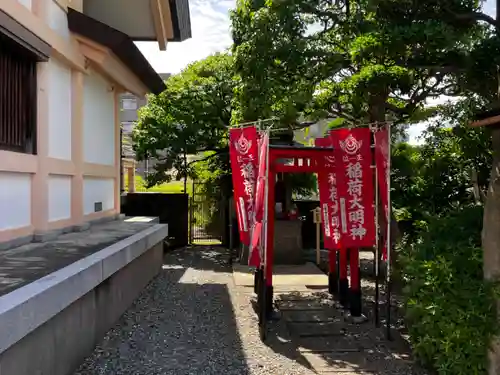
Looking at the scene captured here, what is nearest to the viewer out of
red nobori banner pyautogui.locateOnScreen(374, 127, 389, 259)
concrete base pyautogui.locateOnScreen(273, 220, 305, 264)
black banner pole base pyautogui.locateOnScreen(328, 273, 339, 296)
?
red nobori banner pyautogui.locateOnScreen(374, 127, 389, 259)

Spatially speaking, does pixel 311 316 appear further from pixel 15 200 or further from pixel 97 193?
pixel 97 193

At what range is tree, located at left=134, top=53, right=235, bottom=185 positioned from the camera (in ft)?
47.3

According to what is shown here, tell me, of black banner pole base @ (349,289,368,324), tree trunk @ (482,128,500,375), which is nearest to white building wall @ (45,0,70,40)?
black banner pole base @ (349,289,368,324)

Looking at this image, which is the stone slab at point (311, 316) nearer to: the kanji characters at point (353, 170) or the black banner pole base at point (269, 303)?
the black banner pole base at point (269, 303)

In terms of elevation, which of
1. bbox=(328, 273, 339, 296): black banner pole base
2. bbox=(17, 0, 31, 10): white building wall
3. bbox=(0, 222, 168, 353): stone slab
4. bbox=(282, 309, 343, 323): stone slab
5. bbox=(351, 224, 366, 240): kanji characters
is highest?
bbox=(17, 0, 31, 10): white building wall

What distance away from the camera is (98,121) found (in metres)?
10.0

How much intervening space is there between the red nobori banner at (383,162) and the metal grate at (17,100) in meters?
4.75

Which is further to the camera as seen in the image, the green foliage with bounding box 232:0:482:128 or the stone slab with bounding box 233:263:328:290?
the stone slab with bounding box 233:263:328:290

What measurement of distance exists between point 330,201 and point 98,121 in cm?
508

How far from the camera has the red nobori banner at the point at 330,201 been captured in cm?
734

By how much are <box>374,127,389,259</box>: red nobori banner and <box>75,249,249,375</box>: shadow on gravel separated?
264 cm

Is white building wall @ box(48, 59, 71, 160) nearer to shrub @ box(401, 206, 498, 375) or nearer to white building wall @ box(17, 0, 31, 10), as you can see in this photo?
white building wall @ box(17, 0, 31, 10)

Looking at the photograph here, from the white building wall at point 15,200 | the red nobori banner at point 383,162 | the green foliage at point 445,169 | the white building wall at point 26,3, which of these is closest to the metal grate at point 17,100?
the white building wall at point 15,200

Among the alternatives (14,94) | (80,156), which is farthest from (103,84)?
(14,94)
